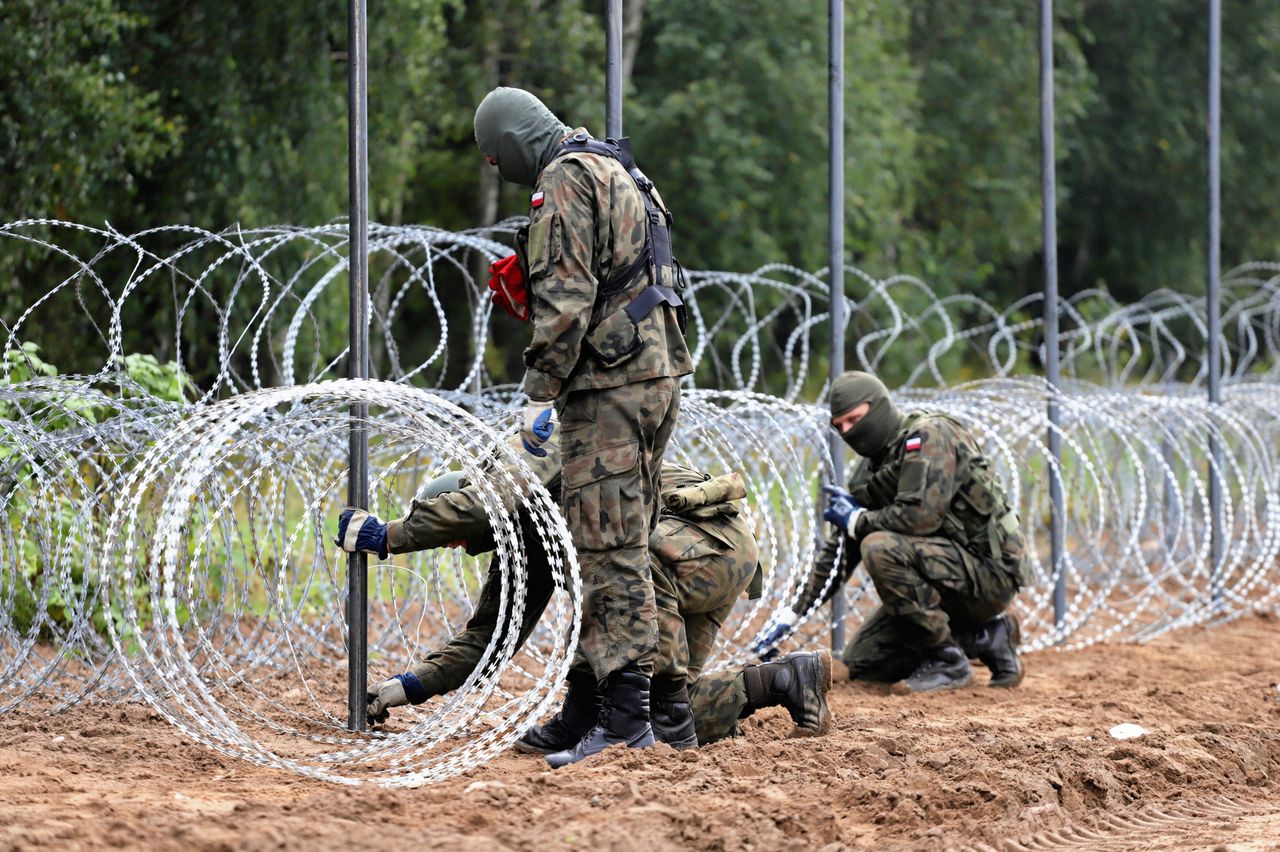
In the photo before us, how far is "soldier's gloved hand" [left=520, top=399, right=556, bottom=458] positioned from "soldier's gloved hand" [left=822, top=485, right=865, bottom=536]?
2.38m

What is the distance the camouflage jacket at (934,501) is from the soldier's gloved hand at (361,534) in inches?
109

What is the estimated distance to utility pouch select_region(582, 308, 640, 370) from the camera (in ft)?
17.1

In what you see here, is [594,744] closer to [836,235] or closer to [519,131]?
[519,131]

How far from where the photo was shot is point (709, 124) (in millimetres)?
20594

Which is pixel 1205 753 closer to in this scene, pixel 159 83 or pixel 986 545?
pixel 986 545

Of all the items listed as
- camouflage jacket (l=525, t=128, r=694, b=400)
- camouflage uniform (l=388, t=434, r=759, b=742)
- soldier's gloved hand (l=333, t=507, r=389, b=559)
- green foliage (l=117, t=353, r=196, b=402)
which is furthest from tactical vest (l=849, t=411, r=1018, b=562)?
green foliage (l=117, t=353, r=196, b=402)

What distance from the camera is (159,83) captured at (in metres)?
16.1

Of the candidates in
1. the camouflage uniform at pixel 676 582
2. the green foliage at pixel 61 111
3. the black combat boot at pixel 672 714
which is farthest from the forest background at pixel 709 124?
the black combat boot at pixel 672 714

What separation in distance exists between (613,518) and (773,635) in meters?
1.85

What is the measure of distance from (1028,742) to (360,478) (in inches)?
98.5

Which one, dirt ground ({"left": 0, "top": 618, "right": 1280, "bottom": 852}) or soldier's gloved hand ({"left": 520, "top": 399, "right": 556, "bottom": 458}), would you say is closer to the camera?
dirt ground ({"left": 0, "top": 618, "right": 1280, "bottom": 852})

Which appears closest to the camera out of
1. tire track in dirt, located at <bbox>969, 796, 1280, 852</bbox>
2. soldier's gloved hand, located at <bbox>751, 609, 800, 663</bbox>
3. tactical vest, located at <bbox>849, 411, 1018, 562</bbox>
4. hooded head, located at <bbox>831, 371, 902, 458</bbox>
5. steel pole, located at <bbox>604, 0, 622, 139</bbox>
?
tire track in dirt, located at <bbox>969, 796, 1280, 852</bbox>

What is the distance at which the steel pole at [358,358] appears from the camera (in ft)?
18.1

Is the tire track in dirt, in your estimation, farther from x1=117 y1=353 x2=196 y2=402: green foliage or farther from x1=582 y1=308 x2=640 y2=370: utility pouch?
x1=117 y1=353 x2=196 y2=402: green foliage
